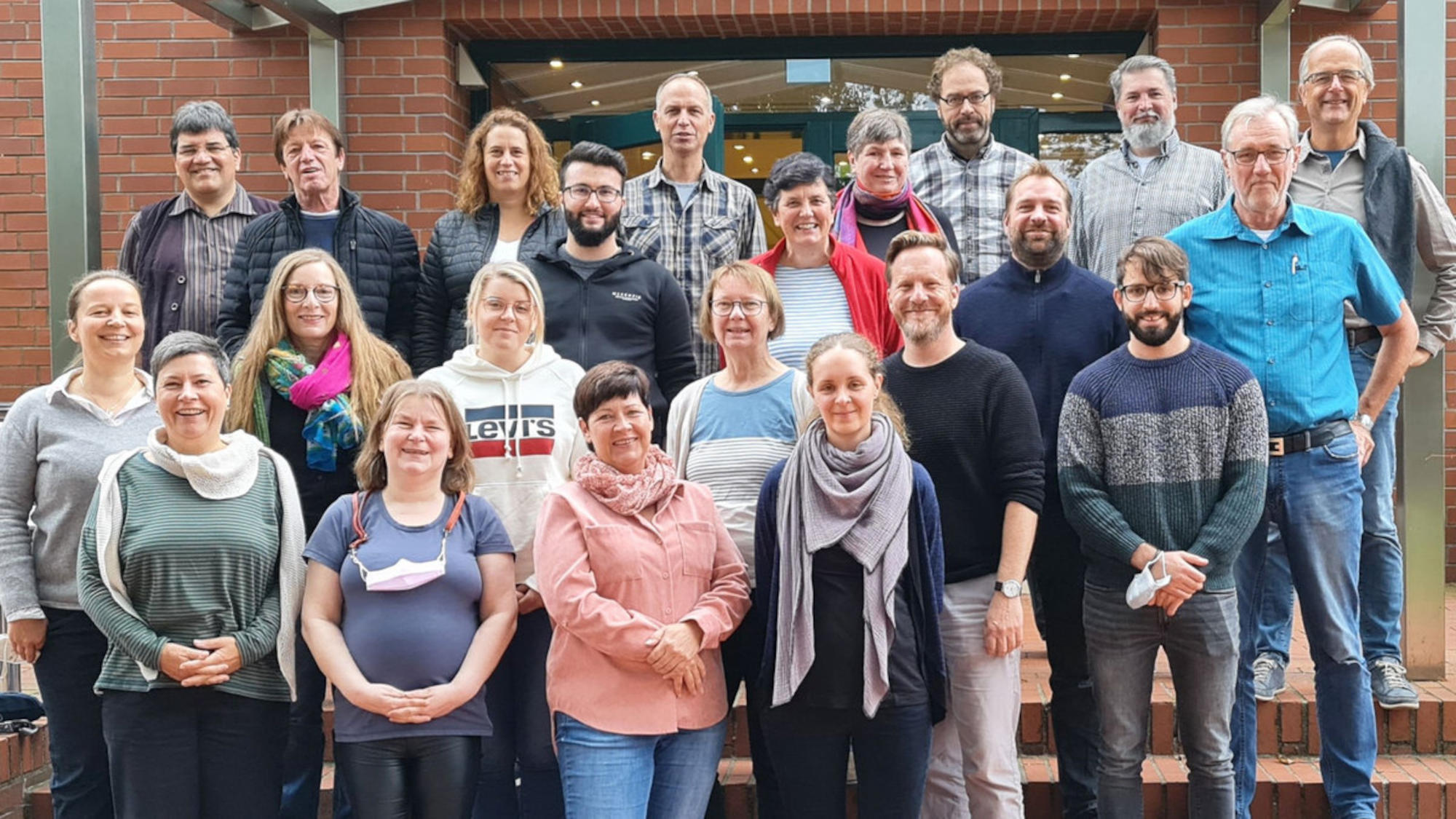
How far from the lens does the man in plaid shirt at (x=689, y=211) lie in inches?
191

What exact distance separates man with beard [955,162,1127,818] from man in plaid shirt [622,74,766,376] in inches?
42.4

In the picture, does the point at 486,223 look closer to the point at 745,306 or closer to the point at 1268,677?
the point at 745,306

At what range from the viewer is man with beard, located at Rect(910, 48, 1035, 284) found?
4965 millimetres

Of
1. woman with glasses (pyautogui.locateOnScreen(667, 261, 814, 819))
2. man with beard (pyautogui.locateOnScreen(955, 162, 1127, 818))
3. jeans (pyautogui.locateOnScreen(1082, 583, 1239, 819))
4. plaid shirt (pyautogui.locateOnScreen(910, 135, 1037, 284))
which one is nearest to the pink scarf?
woman with glasses (pyautogui.locateOnScreen(667, 261, 814, 819))

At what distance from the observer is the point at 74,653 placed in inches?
148

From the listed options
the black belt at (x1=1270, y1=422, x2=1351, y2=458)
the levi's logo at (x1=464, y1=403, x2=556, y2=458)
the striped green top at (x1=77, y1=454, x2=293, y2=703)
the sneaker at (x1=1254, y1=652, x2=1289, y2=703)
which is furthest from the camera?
the sneaker at (x1=1254, y1=652, x2=1289, y2=703)

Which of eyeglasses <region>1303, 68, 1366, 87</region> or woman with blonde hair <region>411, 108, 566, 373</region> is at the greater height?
eyeglasses <region>1303, 68, 1366, 87</region>

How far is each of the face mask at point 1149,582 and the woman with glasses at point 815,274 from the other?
112cm

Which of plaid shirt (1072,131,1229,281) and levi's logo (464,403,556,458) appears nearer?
levi's logo (464,403,556,458)

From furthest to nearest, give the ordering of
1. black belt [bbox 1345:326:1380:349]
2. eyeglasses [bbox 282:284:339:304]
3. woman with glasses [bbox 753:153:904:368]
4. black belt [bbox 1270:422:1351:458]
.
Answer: black belt [bbox 1345:326:1380:349] < woman with glasses [bbox 753:153:904:368] < eyeglasses [bbox 282:284:339:304] < black belt [bbox 1270:422:1351:458]

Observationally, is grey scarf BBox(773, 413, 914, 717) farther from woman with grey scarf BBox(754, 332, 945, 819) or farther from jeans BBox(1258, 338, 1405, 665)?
jeans BBox(1258, 338, 1405, 665)

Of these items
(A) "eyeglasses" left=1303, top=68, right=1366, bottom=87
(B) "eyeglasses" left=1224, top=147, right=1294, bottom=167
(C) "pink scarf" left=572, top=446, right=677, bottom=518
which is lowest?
(C) "pink scarf" left=572, top=446, right=677, bottom=518

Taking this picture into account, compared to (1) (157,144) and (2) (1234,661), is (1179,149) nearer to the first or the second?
(2) (1234,661)

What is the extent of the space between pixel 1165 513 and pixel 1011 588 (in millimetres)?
472
